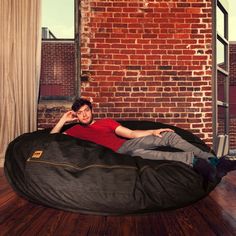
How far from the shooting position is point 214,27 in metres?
4.32

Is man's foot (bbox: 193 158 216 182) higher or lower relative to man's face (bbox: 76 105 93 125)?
lower

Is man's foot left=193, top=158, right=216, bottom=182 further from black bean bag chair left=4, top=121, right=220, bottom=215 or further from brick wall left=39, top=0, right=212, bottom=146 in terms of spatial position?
brick wall left=39, top=0, right=212, bottom=146

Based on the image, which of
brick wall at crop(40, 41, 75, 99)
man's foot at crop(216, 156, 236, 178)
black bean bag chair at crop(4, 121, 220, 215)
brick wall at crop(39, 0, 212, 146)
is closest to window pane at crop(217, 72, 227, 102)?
brick wall at crop(39, 0, 212, 146)

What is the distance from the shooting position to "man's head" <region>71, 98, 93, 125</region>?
9.59 ft

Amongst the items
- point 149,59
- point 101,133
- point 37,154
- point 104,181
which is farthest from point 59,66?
point 104,181

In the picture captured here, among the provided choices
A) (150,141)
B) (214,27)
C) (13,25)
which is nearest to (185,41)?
(214,27)

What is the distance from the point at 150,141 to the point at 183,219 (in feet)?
2.85

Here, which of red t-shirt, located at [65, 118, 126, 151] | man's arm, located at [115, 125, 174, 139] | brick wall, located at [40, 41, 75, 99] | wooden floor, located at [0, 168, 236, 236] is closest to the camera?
wooden floor, located at [0, 168, 236, 236]

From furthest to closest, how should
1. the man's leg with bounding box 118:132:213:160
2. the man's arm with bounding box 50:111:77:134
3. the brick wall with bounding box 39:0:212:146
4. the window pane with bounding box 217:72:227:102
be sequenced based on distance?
1. the window pane with bounding box 217:72:227:102
2. the brick wall with bounding box 39:0:212:146
3. the man's arm with bounding box 50:111:77:134
4. the man's leg with bounding box 118:132:213:160

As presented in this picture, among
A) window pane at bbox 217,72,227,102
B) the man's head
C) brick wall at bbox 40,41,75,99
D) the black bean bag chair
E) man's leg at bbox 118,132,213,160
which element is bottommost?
the black bean bag chair

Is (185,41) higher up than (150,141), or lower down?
higher up

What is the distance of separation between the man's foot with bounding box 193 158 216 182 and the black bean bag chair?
40mm

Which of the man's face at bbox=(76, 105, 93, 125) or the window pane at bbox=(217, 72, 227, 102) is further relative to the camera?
the window pane at bbox=(217, 72, 227, 102)

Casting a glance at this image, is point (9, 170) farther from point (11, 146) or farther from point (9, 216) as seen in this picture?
point (9, 216)
